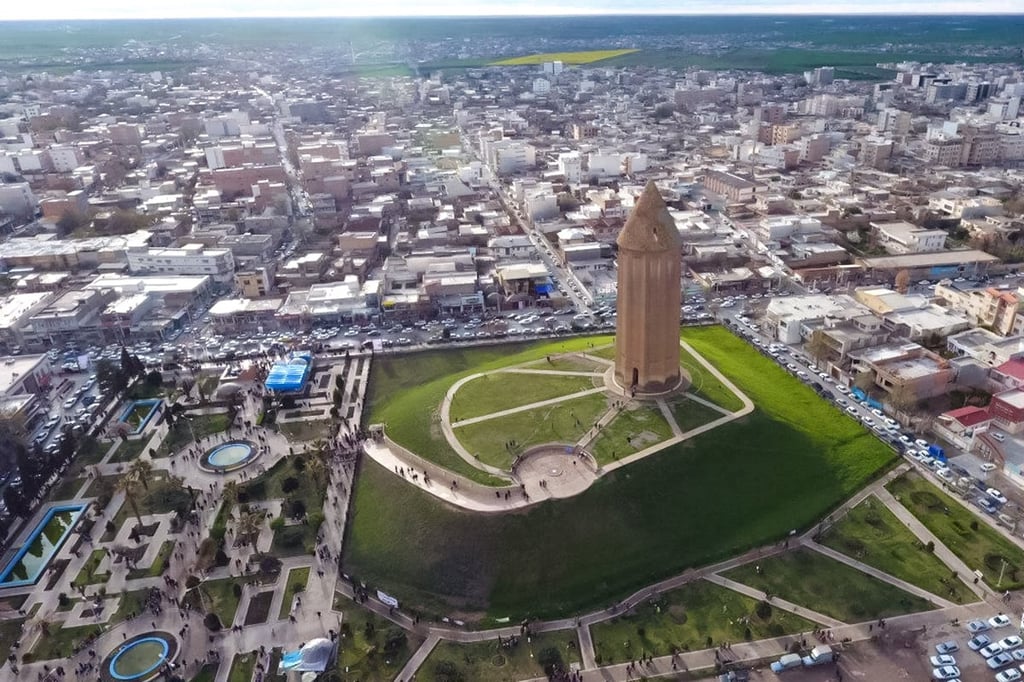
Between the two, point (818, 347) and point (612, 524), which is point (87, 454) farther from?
point (818, 347)

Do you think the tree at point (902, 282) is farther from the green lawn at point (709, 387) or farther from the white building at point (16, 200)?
→ the white building at point (16, 200)

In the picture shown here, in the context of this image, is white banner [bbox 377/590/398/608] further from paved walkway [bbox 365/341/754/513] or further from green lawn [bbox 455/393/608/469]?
green lawn [bbox 455/393/608/469]

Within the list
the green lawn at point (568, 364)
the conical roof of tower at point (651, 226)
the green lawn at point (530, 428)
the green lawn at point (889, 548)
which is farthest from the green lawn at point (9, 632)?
the green lawn at point (889, 548)

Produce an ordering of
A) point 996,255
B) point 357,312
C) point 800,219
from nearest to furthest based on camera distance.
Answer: point 357,312, point 996,255, point 800,219

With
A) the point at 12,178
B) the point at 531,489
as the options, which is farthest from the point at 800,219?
the point at 12,178

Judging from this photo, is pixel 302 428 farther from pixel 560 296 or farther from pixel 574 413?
pixel 560 296

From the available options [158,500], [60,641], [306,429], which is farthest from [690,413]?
[60,641]

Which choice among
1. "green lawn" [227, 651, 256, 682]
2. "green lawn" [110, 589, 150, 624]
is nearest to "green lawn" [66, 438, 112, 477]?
"green lawn" [110, 589, 150, 624]
